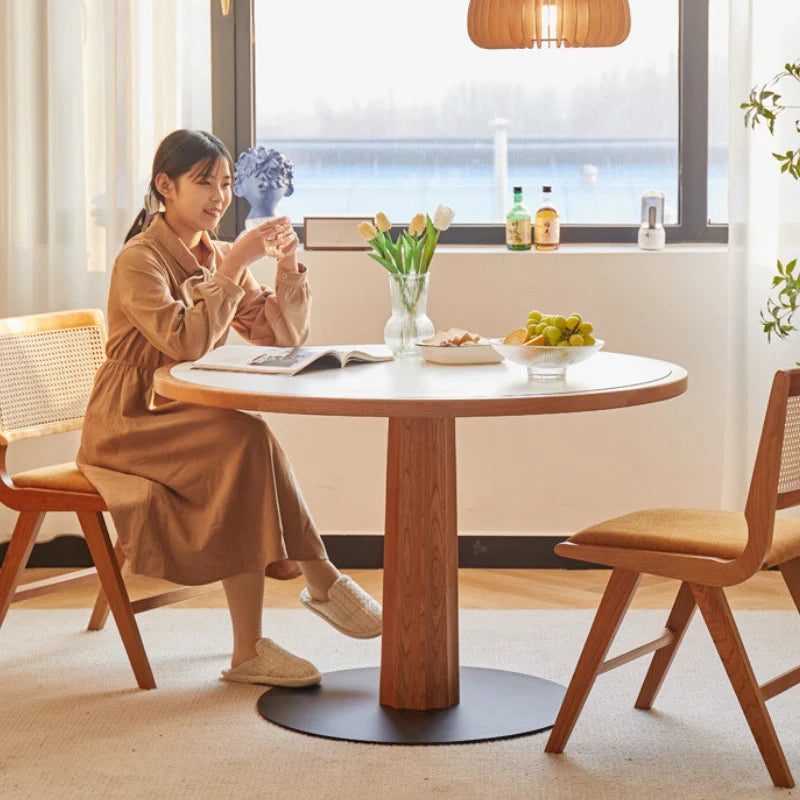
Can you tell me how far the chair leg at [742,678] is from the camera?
7.70ft

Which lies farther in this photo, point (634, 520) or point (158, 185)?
point (158, 185)

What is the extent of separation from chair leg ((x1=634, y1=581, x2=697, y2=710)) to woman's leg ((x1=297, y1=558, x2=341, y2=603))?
26.6 inches

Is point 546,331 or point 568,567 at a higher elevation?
point 546,331

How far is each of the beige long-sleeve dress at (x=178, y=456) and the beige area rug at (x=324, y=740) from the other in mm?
307

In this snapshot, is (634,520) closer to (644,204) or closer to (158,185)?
(158,185)

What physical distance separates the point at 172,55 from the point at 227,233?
562 mm

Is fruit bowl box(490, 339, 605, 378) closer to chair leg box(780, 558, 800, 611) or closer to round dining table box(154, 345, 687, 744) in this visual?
round dining table box(154, 345, 687, 744)

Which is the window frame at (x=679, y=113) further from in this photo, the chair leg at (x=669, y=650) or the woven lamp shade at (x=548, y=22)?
the chair leg at (x=669, y=650)

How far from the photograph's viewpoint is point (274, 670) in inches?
114

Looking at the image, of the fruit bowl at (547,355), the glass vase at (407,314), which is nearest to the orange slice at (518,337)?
the fruit bowl at (547,355)

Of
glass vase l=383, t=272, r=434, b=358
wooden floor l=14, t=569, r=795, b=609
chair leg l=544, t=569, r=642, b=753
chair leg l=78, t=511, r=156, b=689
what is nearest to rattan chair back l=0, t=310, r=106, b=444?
chair leg l=78, t=511, r=156, b=689

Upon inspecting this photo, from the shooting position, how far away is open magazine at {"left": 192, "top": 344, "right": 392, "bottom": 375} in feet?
8.71

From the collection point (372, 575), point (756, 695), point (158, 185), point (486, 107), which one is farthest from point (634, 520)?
point (486, 107)

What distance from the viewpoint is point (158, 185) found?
3.01 meters
